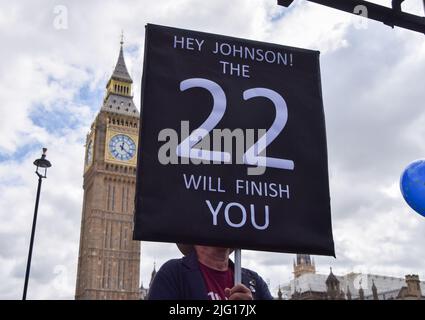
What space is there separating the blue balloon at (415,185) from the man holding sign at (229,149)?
1.27 m

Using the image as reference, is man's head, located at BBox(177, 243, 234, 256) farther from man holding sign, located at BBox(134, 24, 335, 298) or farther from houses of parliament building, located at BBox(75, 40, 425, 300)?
houses of parliament building, located at BBox(75, 40, 425, 300)

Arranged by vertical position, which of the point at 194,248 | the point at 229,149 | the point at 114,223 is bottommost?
the point at 194,248

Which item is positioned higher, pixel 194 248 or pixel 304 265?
pixel 304 265

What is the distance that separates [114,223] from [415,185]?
76.5 m

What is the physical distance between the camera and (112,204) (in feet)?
259

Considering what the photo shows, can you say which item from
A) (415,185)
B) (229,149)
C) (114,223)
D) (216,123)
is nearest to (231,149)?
(229,149)

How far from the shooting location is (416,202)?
12.7 feet

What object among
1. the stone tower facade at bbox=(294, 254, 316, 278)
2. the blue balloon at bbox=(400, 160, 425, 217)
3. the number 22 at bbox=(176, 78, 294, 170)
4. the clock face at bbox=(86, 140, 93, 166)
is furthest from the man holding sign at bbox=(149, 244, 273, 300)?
the stone tower facade at bbox=(294, 254, 316, 278)

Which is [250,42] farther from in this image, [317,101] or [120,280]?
[120,280]

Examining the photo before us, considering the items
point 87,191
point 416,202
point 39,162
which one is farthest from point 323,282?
point 416,202

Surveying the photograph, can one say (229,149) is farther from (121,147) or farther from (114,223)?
(121,147)

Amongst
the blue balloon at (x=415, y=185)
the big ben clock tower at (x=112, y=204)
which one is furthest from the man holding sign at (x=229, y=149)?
the big ben clock tower at (x=112, y=204)

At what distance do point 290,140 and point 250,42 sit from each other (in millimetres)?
660

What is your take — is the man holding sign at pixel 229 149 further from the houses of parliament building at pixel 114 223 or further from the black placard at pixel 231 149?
the houses of parliament building at pixel 114 223
